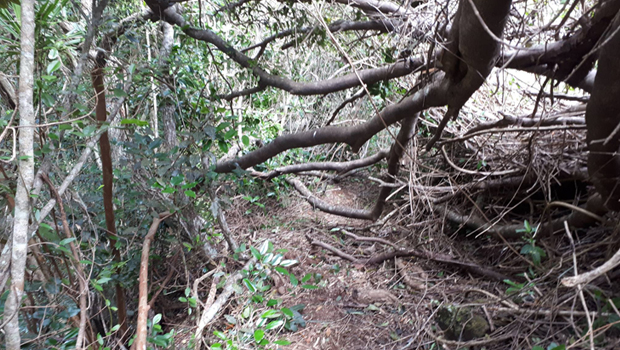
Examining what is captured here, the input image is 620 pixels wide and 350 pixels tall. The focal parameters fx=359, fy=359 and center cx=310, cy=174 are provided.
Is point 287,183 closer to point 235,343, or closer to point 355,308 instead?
point 355,308

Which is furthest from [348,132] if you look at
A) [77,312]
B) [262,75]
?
[77,312]

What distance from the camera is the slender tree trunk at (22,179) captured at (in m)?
1.37

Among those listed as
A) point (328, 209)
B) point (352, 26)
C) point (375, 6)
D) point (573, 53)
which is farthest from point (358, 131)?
point (573, 53)

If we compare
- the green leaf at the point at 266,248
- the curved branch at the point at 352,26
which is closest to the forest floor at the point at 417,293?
the green leaf at the point at 266,248

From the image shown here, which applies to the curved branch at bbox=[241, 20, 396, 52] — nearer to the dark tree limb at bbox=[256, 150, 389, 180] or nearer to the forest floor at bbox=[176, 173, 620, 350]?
the dark tree limb at bbox=[256, 150, 389, 180]

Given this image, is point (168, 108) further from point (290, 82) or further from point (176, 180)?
point (290, 82)

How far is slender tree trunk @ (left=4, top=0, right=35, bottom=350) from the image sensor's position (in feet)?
4.50

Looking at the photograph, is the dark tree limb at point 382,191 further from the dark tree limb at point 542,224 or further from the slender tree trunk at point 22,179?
the slender tree trunk at point 22,179

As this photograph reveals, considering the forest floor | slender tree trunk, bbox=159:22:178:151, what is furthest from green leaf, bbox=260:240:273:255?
slender tree trunk, bbox=159:22:178:151

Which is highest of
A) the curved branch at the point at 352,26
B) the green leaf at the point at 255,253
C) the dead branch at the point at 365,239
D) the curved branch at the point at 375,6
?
the curved branch at the point at 375,6

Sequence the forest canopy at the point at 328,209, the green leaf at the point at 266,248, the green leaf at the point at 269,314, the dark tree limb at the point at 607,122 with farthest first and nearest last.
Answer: the green leaf at the point at 266,248 → the green leaf at the point at 269,314 → the forest canopy at the point at 328,209 → the dark tree limb at the point at 607,122

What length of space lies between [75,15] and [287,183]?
124 inches

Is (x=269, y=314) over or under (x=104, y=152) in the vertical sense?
under

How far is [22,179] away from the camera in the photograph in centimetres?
145
